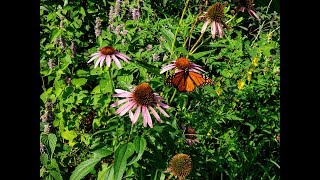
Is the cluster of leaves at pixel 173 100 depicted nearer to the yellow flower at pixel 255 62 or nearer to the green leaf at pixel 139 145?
the yellow flower at pixel 255 62

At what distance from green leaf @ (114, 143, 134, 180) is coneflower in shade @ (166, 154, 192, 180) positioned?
0.20 m

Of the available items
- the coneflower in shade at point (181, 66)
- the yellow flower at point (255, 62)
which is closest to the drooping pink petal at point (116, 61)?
the coneflower in shade at point (181, 66)

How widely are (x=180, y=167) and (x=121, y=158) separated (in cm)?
24

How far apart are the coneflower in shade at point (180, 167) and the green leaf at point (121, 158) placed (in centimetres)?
20

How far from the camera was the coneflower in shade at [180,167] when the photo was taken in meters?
1.36

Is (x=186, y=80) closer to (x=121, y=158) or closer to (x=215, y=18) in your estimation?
(x=215, y=18)

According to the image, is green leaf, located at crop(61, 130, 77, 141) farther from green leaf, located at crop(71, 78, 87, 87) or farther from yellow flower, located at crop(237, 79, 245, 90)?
yellow flower, located at crop(237, 79, 245, 90)

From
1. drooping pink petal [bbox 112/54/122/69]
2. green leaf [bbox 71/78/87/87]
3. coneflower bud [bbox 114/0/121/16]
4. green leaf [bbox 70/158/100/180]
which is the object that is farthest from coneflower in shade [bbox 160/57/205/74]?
coneflower bud [bbox 114/0/121/16]

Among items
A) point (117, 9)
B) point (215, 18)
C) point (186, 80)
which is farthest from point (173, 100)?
point (117, 9)
